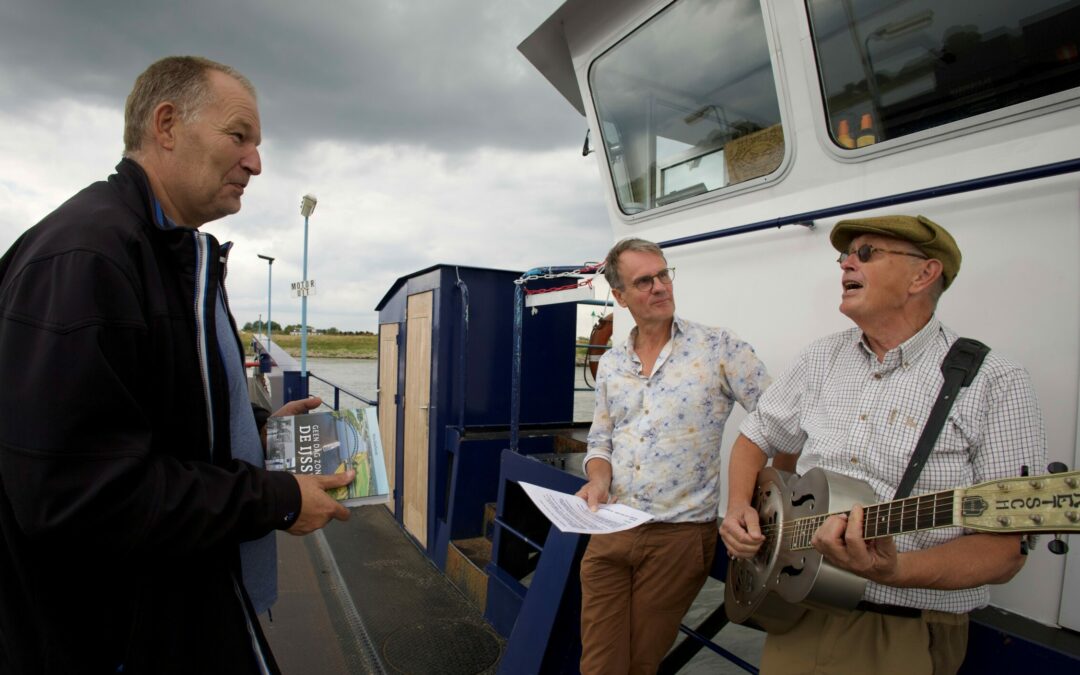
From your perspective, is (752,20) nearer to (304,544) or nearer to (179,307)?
(179,307)

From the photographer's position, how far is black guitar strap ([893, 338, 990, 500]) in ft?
4.18

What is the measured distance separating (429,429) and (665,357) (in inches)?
128

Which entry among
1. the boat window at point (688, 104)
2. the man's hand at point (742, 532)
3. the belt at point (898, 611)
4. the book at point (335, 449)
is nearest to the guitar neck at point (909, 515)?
the belt at point (898, 611)

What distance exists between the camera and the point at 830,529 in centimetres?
122

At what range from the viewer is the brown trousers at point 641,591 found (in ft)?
6.40

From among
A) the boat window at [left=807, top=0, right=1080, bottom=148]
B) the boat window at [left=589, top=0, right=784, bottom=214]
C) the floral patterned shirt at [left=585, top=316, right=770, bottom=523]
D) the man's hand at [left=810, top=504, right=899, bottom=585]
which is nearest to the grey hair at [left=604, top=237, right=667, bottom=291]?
the floral patterned shirt at [left=585, top=316, right=770, bottom=523]

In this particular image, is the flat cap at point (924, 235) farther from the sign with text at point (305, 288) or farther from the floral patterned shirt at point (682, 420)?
the sign with text at point (305, 288)

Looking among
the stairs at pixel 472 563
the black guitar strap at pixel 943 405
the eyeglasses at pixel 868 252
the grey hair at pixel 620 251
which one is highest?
the grey hair at pixel 620 251

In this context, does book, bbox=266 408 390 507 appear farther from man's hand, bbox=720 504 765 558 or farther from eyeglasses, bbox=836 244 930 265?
eyeglasses, bbox=836 244 930 265

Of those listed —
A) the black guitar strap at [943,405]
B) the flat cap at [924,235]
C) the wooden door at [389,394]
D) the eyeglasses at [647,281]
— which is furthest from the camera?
the wooden door at [389,394]

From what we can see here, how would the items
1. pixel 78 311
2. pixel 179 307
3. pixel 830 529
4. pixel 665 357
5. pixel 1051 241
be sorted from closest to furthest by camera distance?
Answer: pixel 78 311 < pixel 179 307 < pixel 830 529 < pixel 1051 241 < pixel 665 357

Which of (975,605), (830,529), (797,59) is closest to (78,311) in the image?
(830,529)

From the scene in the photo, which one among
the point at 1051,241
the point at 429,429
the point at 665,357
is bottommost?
the point at 429,429

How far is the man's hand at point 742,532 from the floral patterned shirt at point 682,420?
0.25m
